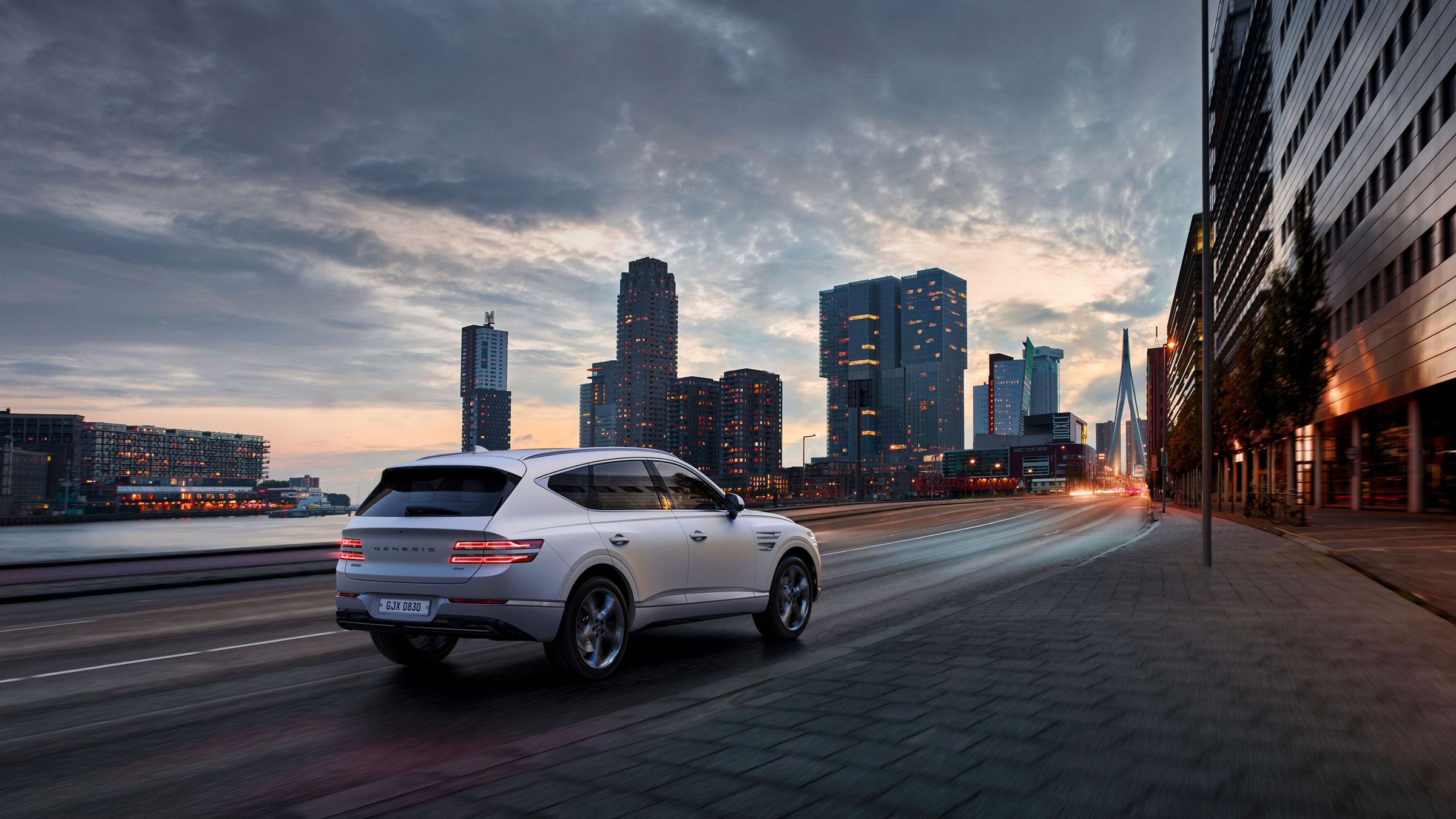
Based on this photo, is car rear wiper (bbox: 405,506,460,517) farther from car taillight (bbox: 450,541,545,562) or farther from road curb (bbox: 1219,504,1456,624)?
road curb (bbox: 1219,504,1456,624)

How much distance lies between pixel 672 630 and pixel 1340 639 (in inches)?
237

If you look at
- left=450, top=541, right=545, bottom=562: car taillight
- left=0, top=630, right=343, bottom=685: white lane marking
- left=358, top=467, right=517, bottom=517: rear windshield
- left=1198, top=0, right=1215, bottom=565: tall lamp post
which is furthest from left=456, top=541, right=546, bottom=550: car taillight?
left=1198, top=0, right=1215, bottom=565: tall lamp post

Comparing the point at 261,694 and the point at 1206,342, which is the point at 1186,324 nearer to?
the point at 1206,342

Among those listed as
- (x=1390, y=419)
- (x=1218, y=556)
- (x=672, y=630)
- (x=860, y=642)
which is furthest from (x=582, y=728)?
(x=1390, y=419)

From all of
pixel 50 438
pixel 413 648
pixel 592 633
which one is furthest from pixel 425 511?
pixel 50 438

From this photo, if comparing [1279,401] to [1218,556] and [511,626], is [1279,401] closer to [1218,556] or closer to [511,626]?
[1218,556]

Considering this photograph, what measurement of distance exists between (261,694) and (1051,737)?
5344 mm

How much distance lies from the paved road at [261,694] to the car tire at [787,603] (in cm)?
17

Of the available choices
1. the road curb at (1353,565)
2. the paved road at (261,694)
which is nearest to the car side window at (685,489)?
the paved road at (261,694)

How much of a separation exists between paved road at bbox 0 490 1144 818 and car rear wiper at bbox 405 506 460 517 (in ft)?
4.15

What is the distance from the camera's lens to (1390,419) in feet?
130

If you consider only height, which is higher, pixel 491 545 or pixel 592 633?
pixel 491 545

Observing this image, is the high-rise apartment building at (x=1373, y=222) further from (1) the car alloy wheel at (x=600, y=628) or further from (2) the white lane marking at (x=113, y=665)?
(2) the white lane marking at (x=113, y=665)

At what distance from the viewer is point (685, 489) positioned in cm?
742
